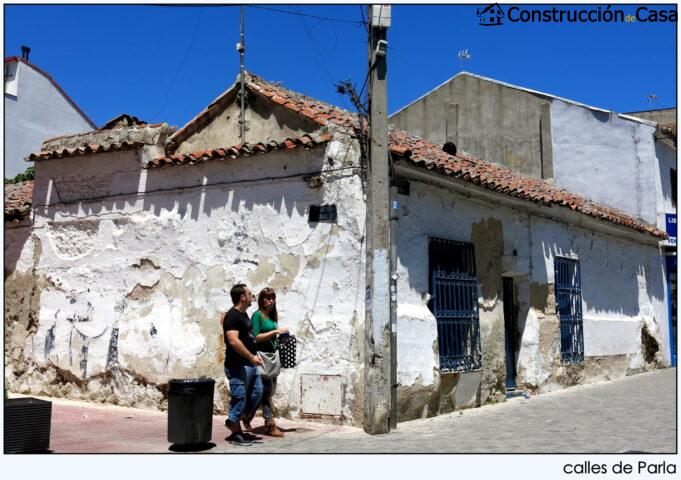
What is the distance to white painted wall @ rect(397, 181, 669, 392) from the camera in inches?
373

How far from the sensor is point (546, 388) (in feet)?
41.8

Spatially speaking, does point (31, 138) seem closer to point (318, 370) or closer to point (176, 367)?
point (176, 367)

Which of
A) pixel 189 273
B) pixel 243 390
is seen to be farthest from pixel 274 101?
pixel 243 390

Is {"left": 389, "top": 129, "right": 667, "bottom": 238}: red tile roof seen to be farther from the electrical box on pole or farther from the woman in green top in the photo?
the woman in green top

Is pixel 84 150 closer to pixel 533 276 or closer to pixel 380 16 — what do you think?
pixel 380 16

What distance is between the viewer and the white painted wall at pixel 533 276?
9.48 meters

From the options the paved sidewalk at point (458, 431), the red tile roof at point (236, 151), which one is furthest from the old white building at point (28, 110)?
the paved sidewalk at point (458, 431)

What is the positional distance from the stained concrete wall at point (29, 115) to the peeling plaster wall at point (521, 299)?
1534cm

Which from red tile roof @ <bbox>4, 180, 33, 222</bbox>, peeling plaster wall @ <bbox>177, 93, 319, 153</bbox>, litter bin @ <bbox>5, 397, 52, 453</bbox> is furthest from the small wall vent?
red tile roof @ <bbox>4, 180, 33, 222</bbox>

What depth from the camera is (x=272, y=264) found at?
9.55m

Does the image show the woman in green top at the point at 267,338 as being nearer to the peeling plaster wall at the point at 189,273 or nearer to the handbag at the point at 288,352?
the handbag at the point at 288,352

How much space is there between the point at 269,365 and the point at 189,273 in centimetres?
297

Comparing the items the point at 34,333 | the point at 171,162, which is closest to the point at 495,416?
the point at 171,162

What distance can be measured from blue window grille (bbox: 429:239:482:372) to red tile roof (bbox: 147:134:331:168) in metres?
2.24
